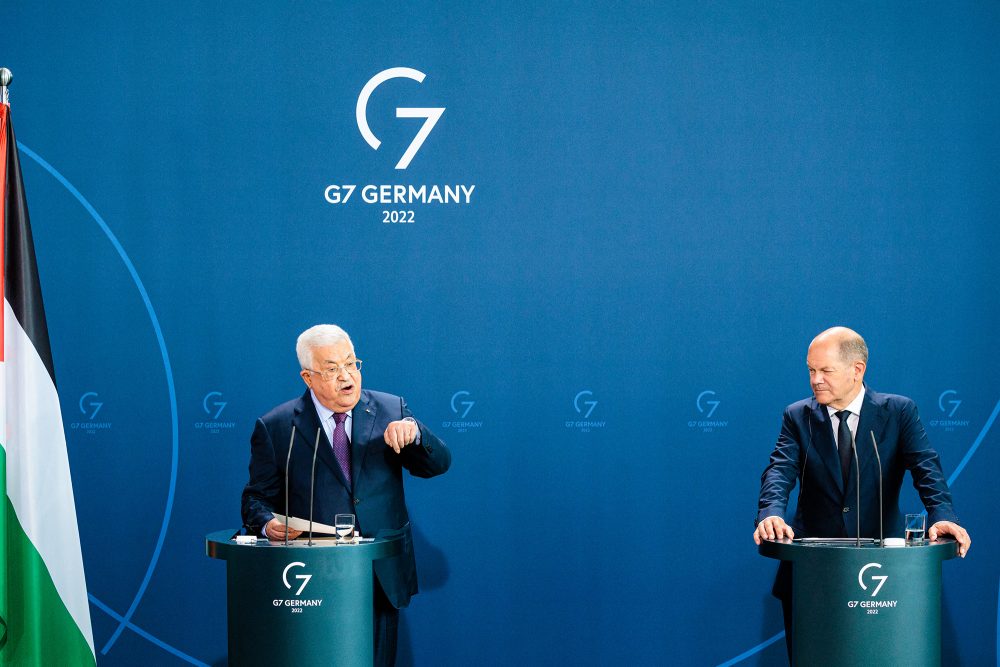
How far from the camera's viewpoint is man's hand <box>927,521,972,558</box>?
3621 millimetres

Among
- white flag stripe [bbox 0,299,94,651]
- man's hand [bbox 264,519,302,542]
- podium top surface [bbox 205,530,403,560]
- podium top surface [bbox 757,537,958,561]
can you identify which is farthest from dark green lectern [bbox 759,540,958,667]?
white flag stripe [bbox 0,299,94,651]

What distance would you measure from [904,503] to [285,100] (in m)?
3.54

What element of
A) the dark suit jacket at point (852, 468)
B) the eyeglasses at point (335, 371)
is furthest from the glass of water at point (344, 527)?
the dark suit jacket at point (852, 468)

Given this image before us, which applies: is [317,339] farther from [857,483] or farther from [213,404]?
[857,483]

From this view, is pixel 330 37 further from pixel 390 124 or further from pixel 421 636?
pixel 421 636

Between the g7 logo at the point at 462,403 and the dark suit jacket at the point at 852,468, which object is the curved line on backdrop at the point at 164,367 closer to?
the g7 logo at the point at 462,403

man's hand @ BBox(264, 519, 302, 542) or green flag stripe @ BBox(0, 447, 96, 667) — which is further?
green flag stripe @ BBox(0, 447, 96, 667)

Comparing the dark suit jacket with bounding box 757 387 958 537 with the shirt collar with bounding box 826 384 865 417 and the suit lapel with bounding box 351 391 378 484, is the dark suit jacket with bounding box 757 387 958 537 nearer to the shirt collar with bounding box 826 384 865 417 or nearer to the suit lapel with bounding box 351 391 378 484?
the shirt collar with bounding box 826 384 865 417

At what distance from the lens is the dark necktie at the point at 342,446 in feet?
13.4

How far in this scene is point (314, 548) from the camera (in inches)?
132

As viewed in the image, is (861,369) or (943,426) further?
(943,426)

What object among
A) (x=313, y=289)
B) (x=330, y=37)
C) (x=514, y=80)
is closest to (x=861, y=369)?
(x=514, y=80)

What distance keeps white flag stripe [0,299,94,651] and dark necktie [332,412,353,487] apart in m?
1.03

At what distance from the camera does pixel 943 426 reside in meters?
5.02
